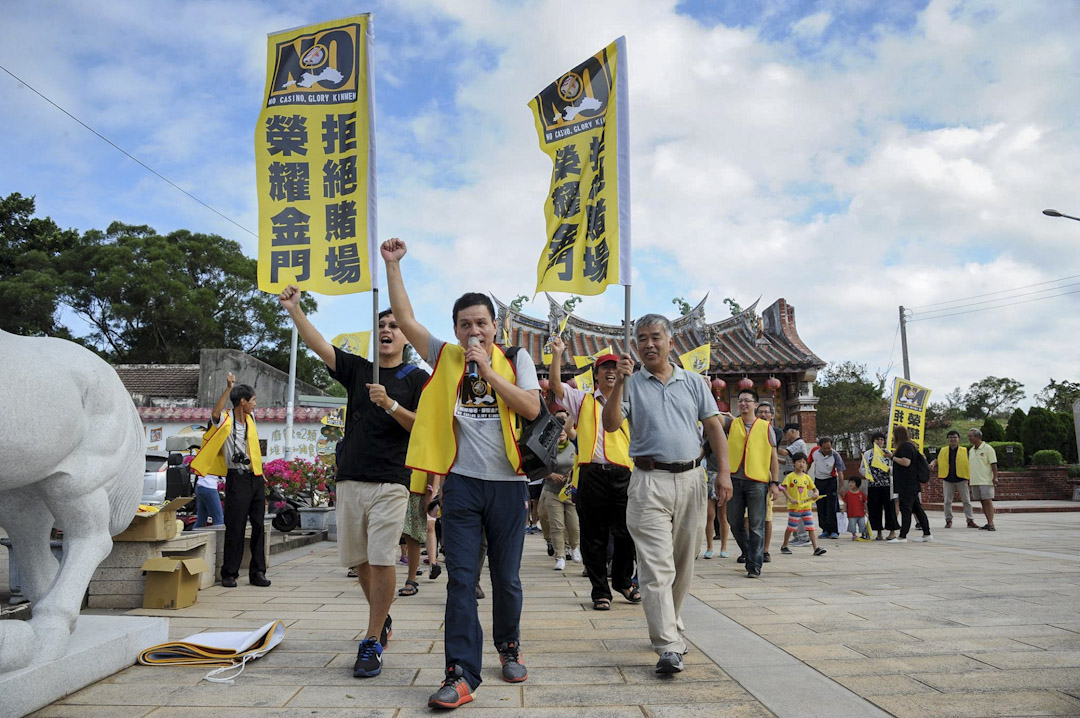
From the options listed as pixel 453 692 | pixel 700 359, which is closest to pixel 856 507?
pixel 700 359

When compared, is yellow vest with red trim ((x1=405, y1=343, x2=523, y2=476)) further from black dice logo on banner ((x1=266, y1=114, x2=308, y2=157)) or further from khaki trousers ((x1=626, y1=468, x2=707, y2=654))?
black dice logo on banner ((x1=266, y1=114, x2=308, y2=157))

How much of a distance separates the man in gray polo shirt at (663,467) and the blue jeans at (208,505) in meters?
5.96

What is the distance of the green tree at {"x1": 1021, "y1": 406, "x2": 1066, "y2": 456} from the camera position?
2600 cm

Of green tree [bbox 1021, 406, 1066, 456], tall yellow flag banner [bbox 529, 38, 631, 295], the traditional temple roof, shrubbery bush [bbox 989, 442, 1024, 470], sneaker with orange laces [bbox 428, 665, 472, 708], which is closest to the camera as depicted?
sneaker with orange laces [bbox 428, 665, 472, 708]

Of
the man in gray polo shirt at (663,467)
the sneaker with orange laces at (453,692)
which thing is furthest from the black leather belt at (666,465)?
the sneaker with orange laces at (453,692)

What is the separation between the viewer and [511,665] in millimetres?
3434

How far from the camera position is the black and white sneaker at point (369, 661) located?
3.45m

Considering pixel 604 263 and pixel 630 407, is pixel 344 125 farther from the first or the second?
pixel 630 407

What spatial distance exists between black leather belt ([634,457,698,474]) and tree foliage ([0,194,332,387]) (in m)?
26.5

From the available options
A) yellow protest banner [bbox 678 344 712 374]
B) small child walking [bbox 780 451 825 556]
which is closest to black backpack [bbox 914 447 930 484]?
small child walking [bbox 780 451 825 556]

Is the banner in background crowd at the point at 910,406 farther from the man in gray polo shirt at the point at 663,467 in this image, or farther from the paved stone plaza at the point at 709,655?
the man in gray polo shirt at the point at 663,467

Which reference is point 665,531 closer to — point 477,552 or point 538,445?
point 538,445

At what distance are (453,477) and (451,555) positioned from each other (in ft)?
1.16

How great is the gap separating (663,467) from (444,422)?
128 cm
